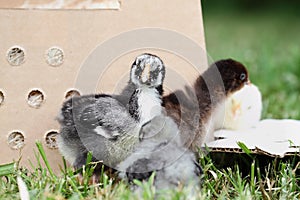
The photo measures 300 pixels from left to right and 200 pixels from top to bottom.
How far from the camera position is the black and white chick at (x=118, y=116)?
120cm

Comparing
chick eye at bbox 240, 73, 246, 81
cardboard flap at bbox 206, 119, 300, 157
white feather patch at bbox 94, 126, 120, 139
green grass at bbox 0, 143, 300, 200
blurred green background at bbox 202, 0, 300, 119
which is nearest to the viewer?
green grass at bbox 0, 143, 300, 200

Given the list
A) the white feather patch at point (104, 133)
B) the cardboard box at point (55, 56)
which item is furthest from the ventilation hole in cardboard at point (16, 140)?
the white feather patch at point (104, 133)

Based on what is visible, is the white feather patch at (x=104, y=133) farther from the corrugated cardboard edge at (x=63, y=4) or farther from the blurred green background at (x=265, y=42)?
the blurred green background at (x=265, y=42)

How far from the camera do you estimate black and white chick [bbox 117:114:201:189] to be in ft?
3.68

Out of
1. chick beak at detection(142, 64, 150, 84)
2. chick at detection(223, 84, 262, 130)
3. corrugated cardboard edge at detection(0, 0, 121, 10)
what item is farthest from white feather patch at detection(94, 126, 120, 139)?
chick at detection(223, 84, 262, 130)

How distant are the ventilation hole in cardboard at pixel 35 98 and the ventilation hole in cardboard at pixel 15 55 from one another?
3.2 inches

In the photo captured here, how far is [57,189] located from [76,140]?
143 millimetres

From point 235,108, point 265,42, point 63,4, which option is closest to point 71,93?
point 63,4

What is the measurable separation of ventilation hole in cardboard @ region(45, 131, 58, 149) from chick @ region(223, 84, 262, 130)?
502 mm

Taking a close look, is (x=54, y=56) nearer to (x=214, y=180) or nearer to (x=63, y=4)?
(x=63, y=4)

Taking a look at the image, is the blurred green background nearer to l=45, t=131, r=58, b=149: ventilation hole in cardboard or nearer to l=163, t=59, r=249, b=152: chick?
l=163, t=59, r=249, b=152: chick

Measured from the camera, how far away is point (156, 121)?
3.92ft

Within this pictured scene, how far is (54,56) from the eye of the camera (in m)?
1.40

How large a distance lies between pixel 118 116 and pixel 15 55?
34cm
